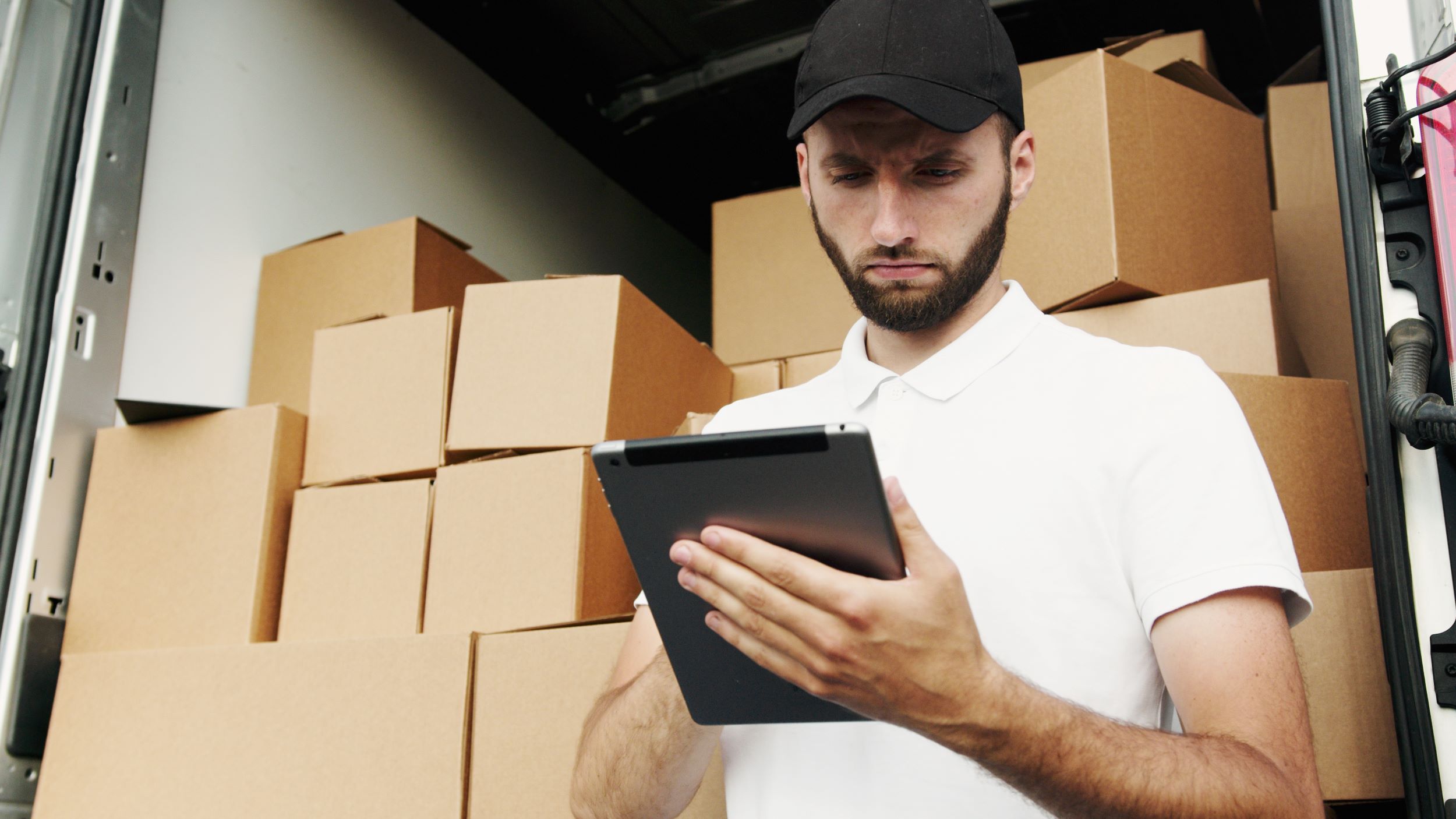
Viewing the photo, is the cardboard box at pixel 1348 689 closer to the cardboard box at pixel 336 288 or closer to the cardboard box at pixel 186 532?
the cardboard box at pixel 186 532

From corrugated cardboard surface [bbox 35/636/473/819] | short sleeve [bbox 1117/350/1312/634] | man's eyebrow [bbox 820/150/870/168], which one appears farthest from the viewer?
corrugated cardboard surface [bbox 35/636/473/819]

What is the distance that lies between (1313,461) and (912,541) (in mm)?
742

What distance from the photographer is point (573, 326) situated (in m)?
1.46

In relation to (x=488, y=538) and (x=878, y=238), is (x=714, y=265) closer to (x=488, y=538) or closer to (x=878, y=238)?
(x=488, y=538)

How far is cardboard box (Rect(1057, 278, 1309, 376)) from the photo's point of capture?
1.32 metres

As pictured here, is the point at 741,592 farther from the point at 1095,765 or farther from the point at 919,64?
the point at 919,64

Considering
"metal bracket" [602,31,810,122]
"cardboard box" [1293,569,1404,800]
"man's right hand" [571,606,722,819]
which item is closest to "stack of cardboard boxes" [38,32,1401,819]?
"cardboard box" [1293,569,1404,800]

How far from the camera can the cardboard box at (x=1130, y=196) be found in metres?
1.41

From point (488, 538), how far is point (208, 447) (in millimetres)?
443

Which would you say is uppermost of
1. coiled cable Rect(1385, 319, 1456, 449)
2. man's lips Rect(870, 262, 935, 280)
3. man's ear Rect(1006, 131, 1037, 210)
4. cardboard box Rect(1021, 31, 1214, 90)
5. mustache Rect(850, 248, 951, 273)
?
cardboard box Rect(1021, 31, 1214, 90)

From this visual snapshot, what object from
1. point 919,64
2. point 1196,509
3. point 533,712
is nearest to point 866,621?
point 1196,509

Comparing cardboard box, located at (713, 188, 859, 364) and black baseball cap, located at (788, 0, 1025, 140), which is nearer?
black baseball cap, located at (788, 0, 1025, 140)

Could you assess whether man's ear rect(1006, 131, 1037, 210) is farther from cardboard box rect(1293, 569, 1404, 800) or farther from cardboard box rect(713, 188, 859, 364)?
cardboard box rect(713, 188, 859, 364)

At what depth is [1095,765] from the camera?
27.4 inches
